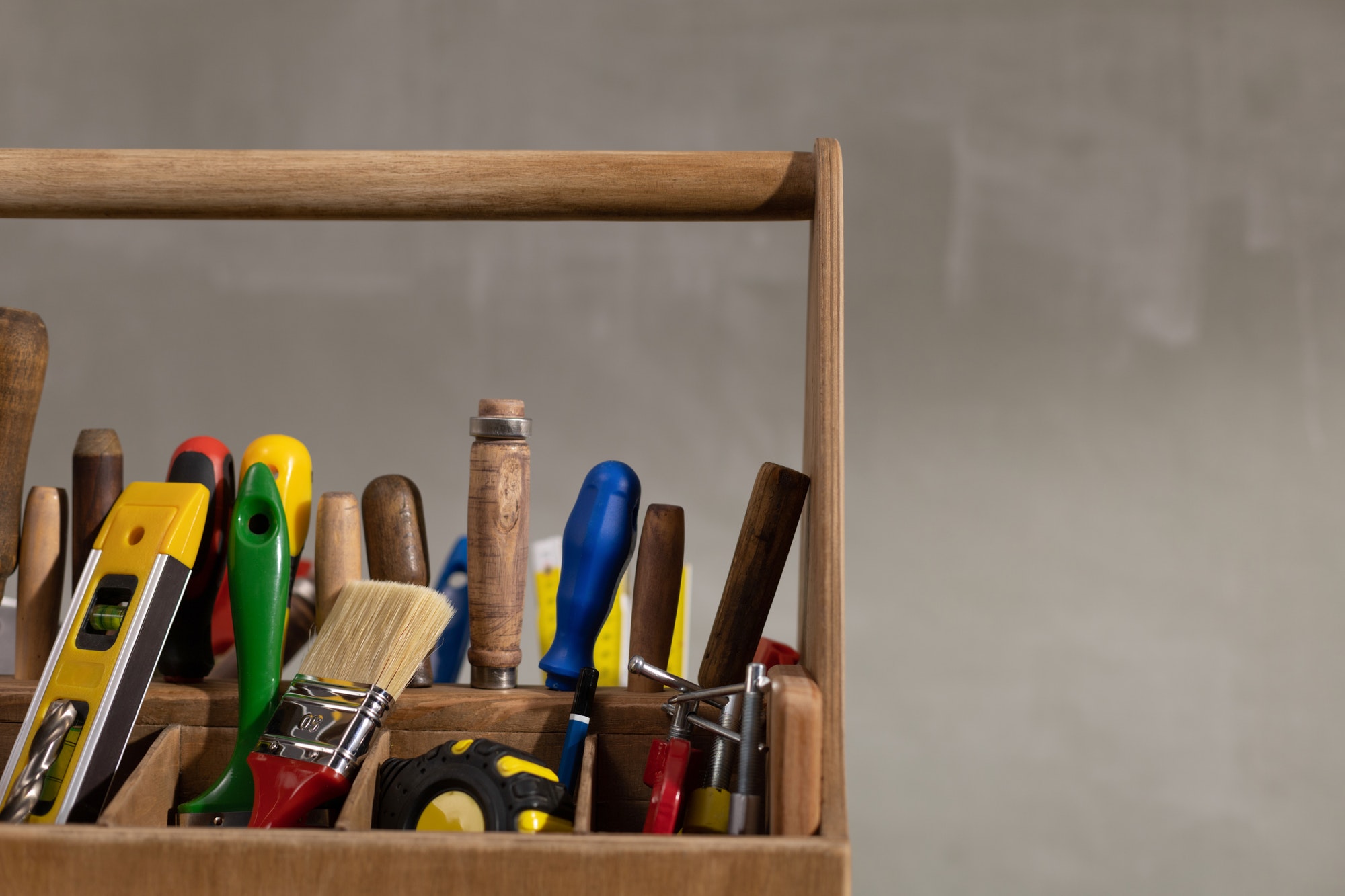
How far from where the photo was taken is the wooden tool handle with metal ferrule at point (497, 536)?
0.42m

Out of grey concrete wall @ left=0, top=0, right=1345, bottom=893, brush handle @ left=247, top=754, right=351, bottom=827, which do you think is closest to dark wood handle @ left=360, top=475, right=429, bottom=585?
brush handle @ left=247, top=754, right=351, bottom=827

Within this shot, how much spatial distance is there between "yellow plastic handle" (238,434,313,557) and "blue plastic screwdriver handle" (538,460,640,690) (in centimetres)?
11

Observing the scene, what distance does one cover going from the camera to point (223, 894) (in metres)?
0.28

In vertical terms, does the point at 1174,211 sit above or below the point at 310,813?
above

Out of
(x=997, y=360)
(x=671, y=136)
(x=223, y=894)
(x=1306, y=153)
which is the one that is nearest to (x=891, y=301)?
(x=997, y=360)

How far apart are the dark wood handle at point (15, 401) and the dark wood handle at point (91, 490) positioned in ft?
0.07

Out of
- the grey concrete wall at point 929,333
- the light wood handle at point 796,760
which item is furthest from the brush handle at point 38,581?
the grey concrete wall at point 929,333

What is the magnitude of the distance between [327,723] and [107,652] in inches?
3.0

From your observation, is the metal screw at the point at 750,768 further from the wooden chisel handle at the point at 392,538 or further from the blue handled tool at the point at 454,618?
the blue handled tool at the point at 454,618

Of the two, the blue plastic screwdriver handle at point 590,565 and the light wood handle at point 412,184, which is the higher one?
the light wood handle at point 412,184

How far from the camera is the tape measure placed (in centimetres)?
34

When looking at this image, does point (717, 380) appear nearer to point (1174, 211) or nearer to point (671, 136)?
point (671, 136)

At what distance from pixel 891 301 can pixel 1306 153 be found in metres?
0.59

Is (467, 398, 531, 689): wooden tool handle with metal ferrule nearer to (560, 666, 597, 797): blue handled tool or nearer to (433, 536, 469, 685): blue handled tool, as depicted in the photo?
(560, 666, 597, 797): blue handled tool
